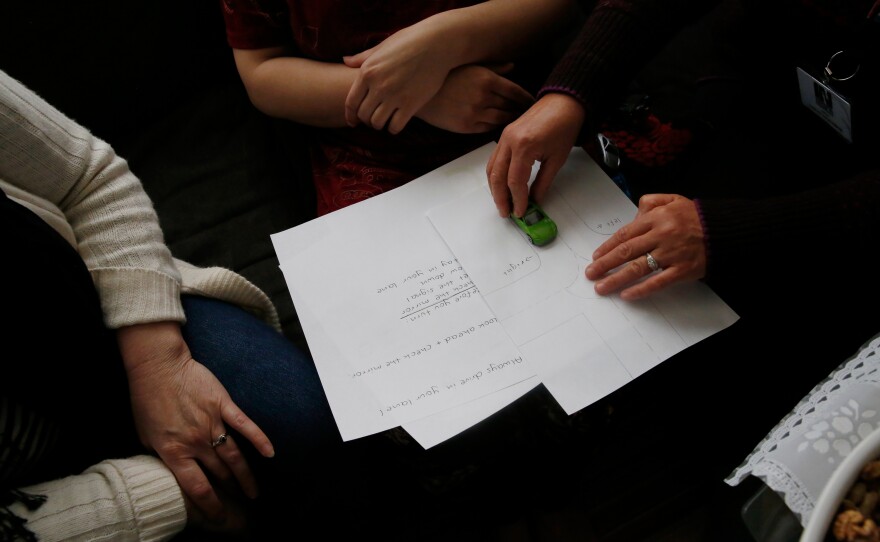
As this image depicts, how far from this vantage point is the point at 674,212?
668 millimetres

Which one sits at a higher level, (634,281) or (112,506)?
(634,281)

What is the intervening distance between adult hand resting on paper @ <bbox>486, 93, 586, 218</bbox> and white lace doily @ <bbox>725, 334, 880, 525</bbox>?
366 mm

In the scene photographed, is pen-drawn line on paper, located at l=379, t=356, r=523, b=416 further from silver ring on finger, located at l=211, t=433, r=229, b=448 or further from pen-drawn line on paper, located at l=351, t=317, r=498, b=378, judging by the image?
silver ring on finger, located at l=211, t=433, r=229, b=448

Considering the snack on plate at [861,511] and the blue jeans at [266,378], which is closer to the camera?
the snack on plate at [861,511]

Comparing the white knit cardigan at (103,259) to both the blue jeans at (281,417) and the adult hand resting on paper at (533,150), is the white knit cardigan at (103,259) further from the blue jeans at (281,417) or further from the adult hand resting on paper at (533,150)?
the adult hand resting on paper at (533,150)

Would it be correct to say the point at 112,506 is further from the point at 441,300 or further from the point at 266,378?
the point at 441,300

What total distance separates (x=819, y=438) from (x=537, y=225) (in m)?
0.36

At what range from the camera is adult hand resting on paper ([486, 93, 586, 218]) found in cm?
74

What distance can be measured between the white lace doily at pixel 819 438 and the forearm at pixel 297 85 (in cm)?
66

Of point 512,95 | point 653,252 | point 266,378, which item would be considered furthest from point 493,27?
point 266,378

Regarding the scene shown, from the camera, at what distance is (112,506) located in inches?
24.7

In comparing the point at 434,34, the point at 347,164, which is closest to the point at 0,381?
the point at 347,164

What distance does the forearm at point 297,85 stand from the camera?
86cm

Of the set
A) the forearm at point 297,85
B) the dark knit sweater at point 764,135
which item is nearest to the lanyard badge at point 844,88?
the dark knit sweater at point 764,135
